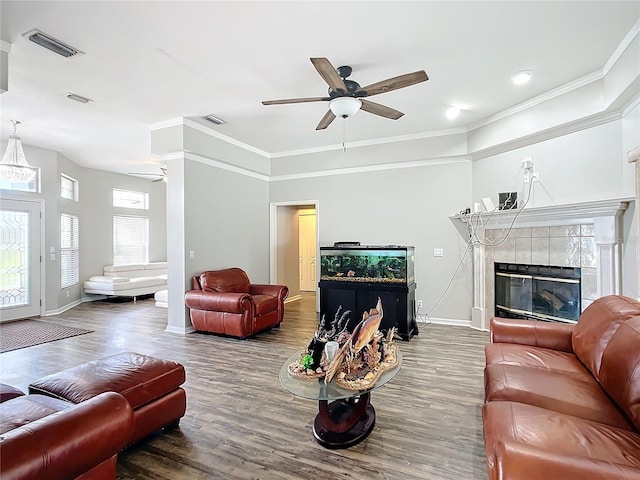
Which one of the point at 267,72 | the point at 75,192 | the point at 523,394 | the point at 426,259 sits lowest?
the point at 523,394

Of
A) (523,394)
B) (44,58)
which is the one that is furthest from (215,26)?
(523,394)

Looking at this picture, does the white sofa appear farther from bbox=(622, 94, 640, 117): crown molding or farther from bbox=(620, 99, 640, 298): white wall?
bbox=(622, 94, 640, 117): crown molding

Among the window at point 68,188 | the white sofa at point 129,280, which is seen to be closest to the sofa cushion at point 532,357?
the white sofa at point 129,280

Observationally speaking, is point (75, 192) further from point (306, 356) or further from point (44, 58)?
point (306, 356)

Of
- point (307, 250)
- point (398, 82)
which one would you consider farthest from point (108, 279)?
point (398, 82)

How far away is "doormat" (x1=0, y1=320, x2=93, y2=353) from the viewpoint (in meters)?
4.38

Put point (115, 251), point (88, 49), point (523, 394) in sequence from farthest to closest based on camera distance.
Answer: point (115, 251)
point (88, 49)
point (523, 394)

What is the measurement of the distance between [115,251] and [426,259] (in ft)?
24.0

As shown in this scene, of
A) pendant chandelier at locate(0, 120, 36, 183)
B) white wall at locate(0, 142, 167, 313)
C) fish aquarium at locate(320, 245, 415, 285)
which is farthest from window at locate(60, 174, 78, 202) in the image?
fish aquarium at locate(320, 245, 415, 285)

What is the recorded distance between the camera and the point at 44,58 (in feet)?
9.84

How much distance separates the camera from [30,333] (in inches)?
192

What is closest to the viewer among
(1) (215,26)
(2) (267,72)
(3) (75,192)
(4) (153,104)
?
(1) (215,26)

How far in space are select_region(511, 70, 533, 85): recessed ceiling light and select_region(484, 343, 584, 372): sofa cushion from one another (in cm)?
262

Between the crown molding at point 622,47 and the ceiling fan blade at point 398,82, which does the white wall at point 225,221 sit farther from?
the crown molding at point 622,47
